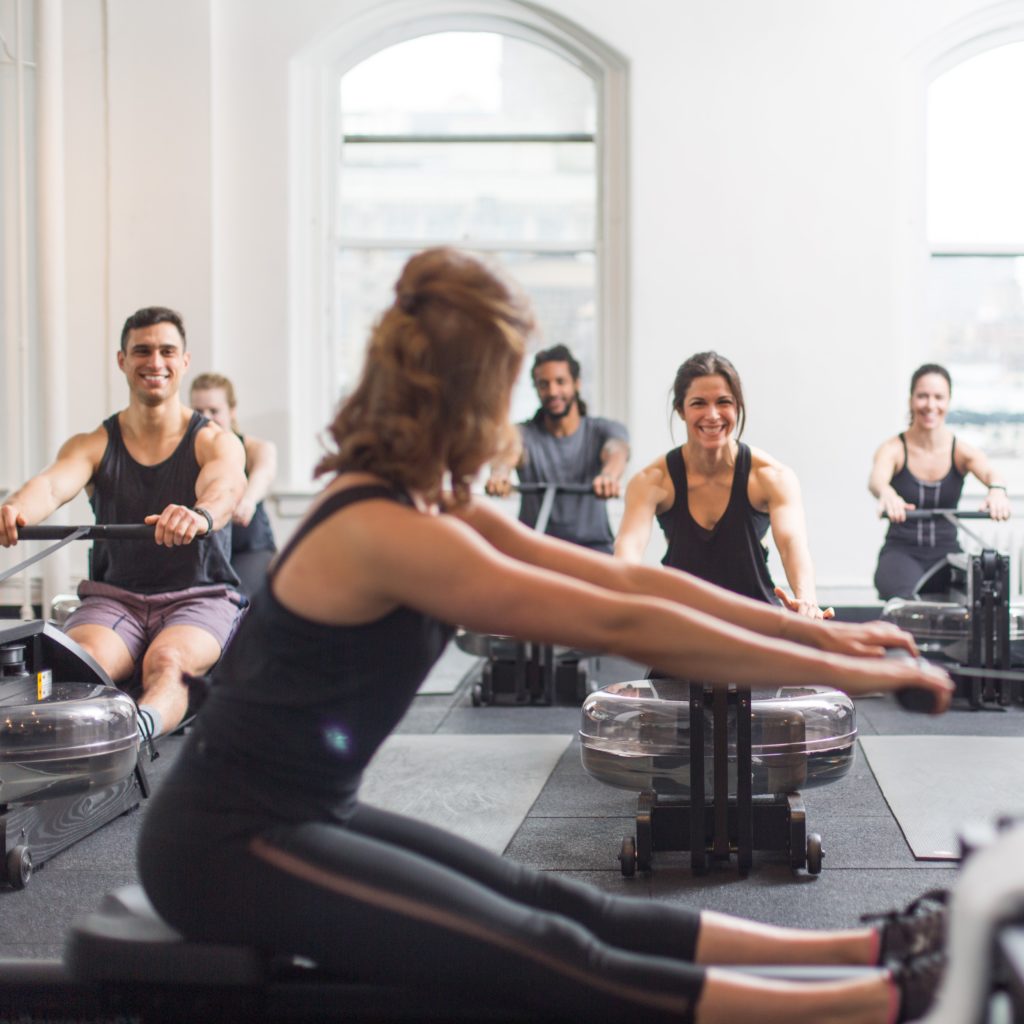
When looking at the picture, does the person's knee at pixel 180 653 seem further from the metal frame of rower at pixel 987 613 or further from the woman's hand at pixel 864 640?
the metal frame of rower at pixel 987 613

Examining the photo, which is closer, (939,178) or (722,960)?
(722,960)

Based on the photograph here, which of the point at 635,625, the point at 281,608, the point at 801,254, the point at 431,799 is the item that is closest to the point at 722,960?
the point at 635,625

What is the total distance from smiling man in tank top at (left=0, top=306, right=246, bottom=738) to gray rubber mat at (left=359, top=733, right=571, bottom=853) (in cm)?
62

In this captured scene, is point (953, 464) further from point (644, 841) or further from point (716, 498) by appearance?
point (644, 841)

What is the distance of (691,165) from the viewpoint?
19.4 ft

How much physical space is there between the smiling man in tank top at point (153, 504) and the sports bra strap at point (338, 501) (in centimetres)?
180

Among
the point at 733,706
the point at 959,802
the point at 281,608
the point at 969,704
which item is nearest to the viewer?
the point at 281,608

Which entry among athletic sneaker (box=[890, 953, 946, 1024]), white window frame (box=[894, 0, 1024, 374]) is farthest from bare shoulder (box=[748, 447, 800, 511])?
white window frame (box=[894, 0, 1024, 374])

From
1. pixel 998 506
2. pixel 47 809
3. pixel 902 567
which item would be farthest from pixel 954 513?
pixel 47 809

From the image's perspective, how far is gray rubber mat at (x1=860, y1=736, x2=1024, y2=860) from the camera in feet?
9.67

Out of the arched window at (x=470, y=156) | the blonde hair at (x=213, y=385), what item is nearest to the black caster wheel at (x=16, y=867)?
the blonde hair at (x=213, y=385)

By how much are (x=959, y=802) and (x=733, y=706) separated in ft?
2.79

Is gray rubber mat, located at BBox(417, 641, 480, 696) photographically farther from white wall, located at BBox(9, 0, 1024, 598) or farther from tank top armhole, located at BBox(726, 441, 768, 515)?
tank top armhole, located at BBox(726, 441, 768, 515)

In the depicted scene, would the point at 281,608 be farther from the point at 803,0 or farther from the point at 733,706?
the point at 803,0
